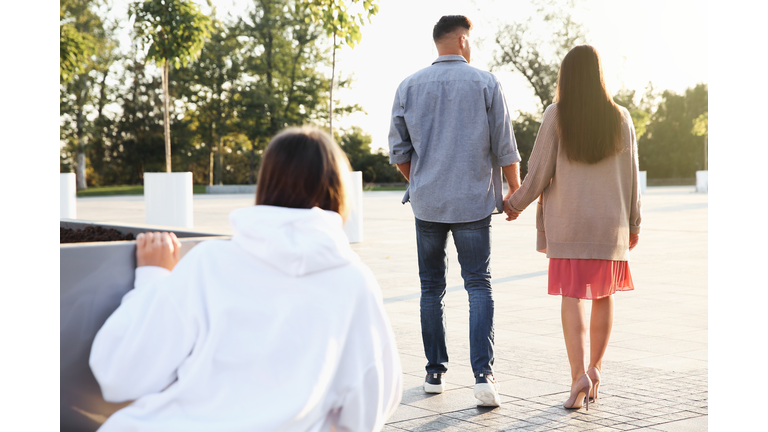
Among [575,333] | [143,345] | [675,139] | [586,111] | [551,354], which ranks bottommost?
[551,354]

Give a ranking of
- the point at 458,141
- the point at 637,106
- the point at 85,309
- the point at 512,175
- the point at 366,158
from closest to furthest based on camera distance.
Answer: the point at 85,309 < the point at 458,141 < the point at 512,175 < the point at 366,158 < the point at 637,106

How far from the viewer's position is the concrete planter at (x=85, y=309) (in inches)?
77.8

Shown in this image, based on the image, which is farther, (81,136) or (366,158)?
(366,158)

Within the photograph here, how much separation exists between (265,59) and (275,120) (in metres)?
3.65

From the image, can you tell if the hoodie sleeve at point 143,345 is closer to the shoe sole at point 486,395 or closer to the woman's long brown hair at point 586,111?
the shoe sole at point 486,395

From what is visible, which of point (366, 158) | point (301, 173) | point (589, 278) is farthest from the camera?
point (366, 158)

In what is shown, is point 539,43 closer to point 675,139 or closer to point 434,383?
point 675,139

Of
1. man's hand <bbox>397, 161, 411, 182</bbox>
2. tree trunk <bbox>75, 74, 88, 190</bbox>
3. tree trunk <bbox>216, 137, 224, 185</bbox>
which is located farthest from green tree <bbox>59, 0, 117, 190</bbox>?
man's hand <bbox>397, 161, 411, 182</bbox>

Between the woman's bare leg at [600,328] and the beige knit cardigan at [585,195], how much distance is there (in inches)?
10.3

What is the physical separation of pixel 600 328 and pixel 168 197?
934cm

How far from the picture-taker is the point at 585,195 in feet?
12.1

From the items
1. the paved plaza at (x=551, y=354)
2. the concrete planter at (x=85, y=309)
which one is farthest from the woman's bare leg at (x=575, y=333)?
the concrete planter at (x=85, y=309)

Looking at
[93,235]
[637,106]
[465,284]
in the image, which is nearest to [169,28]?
[465,284]
